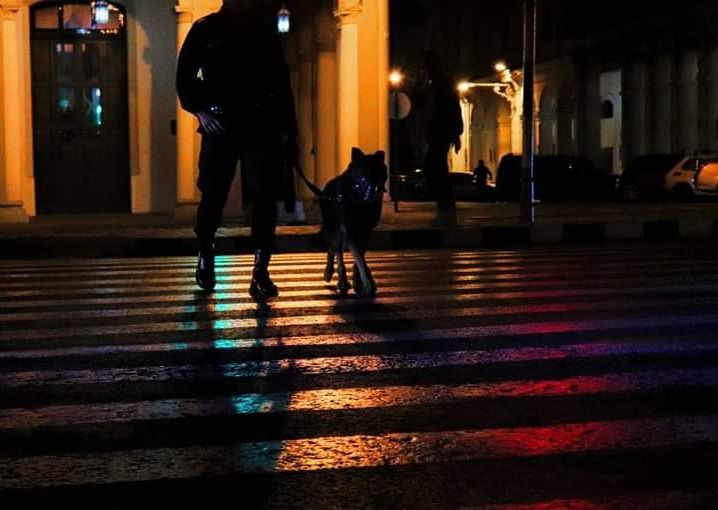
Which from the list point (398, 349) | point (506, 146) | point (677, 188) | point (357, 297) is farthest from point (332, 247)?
point (506, 146)

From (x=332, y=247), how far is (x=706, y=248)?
22.2 ft

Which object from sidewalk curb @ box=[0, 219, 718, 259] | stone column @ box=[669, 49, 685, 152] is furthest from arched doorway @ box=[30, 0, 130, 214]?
stone column @ box=[669, 49, 685, 152]

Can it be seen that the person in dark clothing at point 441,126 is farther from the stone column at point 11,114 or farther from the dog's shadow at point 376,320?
the dog's shadow at point 376,320

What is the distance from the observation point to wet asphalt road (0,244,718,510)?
3.65 metres

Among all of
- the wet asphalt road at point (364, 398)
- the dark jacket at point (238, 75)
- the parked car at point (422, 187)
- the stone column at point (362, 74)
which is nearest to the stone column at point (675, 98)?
the parked car at point (422, 187)

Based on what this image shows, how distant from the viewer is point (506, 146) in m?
60.7

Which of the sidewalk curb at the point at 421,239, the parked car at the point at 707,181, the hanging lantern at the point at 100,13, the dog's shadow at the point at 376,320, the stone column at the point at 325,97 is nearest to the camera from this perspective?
the dog's shadow at the point at 376,320

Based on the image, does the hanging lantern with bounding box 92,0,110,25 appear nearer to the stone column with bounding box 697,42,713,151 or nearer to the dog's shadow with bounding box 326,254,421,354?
the dog's shadow with bounding box 326,254,421,354

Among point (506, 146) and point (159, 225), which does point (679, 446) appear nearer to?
point (159, 225)

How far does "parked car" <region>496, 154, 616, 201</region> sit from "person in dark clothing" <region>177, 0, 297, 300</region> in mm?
28766

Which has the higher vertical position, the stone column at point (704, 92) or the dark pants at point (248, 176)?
the stone column at point (704, 92)

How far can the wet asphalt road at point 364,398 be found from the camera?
365 cm

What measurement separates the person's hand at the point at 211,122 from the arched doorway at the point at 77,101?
13469mm

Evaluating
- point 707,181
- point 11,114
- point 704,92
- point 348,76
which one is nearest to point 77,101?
point 11,114
